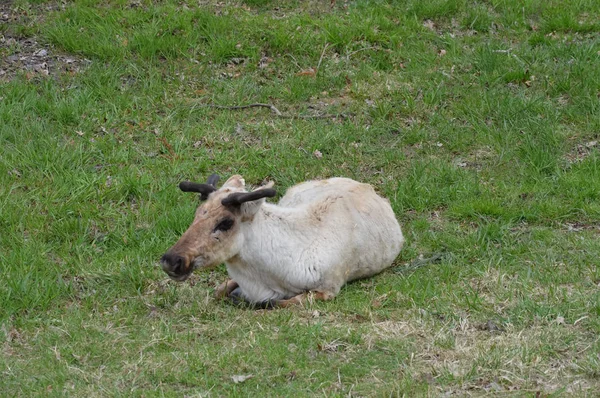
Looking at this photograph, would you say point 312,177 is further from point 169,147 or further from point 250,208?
point 250,208

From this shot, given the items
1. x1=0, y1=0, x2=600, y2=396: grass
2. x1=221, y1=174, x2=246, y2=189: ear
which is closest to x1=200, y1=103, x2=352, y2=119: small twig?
x1=0, y1=0, x2=600, y2=396: grass

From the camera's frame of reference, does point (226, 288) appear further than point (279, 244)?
Yes

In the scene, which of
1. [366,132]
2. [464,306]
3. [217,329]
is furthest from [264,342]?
[366,132]

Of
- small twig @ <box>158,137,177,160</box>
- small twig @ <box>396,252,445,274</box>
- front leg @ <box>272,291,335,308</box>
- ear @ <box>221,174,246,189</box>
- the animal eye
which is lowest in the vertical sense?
small twig @ <box>158,137,177,160</box>

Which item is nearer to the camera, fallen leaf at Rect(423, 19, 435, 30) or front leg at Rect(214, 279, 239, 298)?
front leg at Rect(214, 279, 239, 298)

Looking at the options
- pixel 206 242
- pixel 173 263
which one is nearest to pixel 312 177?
pixel 206 242

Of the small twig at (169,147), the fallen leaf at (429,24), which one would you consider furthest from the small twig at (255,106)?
the fallen leaf at (429,24)

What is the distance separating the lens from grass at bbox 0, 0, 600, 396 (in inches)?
255

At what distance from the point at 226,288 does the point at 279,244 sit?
0.64 m

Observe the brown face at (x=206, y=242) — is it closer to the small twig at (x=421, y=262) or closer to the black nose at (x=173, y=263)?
the black nose at (x=173, y=263)

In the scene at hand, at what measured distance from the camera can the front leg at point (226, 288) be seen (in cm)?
820

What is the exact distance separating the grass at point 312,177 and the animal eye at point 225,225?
2.13 ft

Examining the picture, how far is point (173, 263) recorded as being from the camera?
7.33 meters

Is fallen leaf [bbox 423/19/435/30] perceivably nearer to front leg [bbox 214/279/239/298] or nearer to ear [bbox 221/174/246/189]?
ear [bbox 221/174/246/189]
